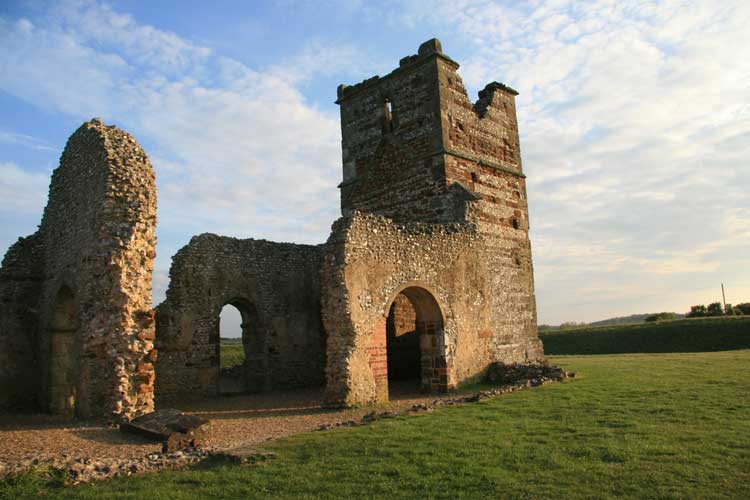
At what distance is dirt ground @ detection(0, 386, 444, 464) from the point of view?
7434 millimetres

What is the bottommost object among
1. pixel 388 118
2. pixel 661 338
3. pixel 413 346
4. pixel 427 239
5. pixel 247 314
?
pixel 661 338

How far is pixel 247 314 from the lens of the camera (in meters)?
15.5

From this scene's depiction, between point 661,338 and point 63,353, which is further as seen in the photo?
point 661,338

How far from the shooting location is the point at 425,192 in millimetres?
16047

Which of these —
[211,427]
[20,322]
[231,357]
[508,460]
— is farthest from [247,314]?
[508,460]

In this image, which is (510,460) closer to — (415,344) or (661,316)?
(415,344)

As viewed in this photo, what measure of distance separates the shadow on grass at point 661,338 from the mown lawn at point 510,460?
1850 cm

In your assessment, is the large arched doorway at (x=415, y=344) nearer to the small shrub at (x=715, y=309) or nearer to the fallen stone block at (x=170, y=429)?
the fallen stone block at (x=170, y=429)

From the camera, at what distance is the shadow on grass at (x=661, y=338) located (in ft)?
84.1

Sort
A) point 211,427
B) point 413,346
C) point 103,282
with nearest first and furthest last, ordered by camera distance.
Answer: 1. point 211,427
2. point 103,282
3. point 413,346

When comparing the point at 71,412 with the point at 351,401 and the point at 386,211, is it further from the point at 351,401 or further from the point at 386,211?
the point at 386,211

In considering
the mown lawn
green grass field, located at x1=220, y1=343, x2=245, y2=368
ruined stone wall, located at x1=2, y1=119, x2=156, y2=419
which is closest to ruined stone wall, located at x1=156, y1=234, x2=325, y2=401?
ruined stone wall, located at x1=2, y1=119, x2=156, y2=419

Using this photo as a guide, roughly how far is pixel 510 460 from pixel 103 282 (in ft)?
23.8

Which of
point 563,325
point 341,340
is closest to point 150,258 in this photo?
point 341,340
